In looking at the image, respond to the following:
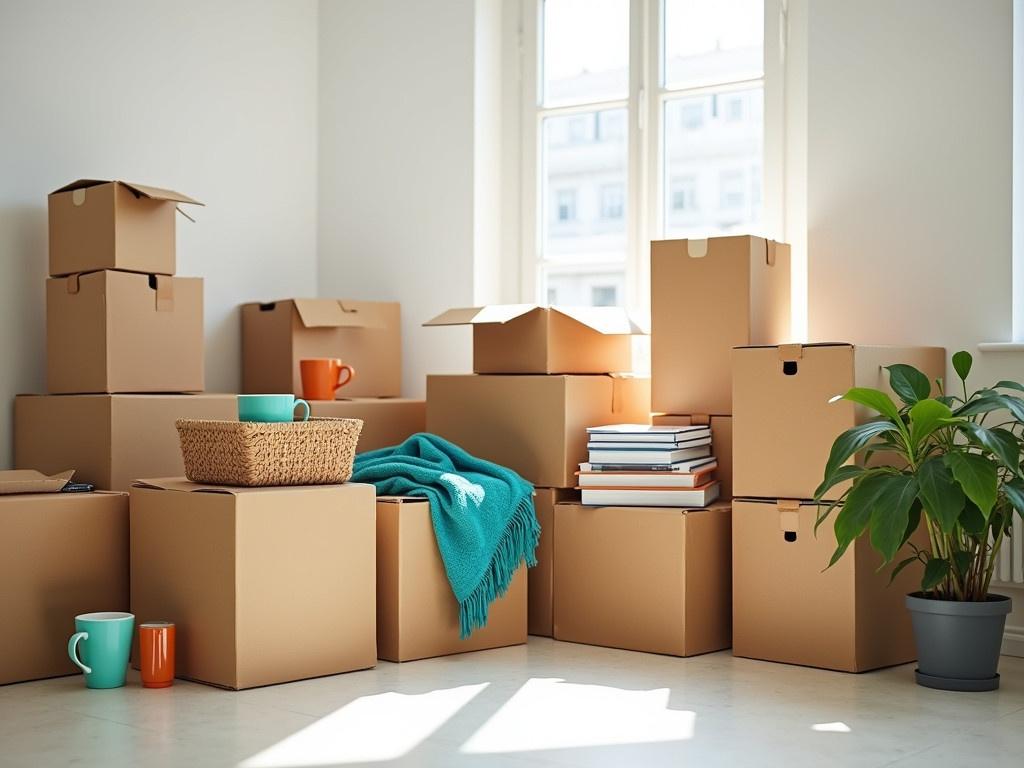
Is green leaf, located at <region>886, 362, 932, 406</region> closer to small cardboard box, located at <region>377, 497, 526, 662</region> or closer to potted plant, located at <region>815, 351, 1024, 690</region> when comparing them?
potted plant, located at <region>815, 351, 1024, 690</region>

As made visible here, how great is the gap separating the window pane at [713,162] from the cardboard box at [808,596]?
3.38ft

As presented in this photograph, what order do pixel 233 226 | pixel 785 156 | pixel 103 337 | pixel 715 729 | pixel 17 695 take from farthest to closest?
pixel 233 226 < pixel 785 156 < pixel 103 337 < pixel 17 695 < pixel 715 729

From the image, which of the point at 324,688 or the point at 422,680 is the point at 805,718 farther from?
the point at 324,688

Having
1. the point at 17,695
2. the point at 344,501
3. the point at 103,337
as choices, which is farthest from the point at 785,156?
the point at 17,695

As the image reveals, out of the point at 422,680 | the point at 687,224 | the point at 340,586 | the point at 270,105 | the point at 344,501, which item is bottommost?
the point at 422,680

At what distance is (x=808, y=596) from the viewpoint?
2859mm

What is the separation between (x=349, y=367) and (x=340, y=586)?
107cm

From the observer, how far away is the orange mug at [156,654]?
2.58 meters

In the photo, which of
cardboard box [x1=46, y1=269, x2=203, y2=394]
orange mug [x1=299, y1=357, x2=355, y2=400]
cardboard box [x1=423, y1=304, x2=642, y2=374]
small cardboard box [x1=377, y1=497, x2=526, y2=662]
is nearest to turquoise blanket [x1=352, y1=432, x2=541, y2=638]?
small cardboard box [x1=377, y1=497, x2=526, y2=662]

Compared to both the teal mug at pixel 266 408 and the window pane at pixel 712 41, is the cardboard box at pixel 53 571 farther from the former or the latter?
the window pane at pixel 712 41

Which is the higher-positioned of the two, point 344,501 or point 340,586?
point 344,501

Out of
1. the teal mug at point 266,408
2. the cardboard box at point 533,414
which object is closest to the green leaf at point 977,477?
the cardboard box at point 533,414

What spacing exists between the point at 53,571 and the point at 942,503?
192cm

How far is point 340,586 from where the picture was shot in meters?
2.74
